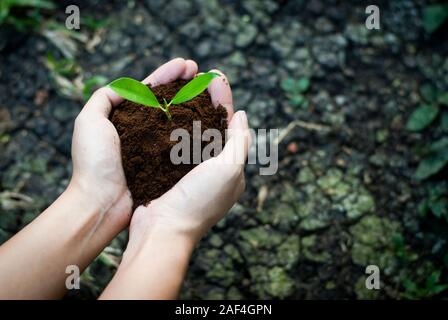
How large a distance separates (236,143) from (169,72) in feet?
1.52

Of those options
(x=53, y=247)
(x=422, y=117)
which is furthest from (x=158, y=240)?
(x=422, y=117)

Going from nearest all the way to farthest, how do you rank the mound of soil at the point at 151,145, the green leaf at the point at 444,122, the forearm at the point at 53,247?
the forearm at the point at 53,247
the mound of soil at the point at 151,145
the green leaf at the point at 444,122

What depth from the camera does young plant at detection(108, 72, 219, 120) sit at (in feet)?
5.05

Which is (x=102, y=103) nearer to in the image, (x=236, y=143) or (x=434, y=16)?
(x=236, y=143)

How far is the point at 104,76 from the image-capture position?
105 inches

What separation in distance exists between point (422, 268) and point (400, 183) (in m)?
0.46

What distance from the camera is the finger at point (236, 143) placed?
1.50m

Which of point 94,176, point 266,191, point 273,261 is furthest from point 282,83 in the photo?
point 94,176

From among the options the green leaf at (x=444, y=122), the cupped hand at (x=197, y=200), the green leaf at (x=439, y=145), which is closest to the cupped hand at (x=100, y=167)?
the cupped hand at (x=197, y=200)

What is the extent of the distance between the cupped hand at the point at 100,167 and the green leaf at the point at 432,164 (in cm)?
159

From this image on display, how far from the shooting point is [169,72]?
1783mm

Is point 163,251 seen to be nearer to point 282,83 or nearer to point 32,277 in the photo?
point 32,277

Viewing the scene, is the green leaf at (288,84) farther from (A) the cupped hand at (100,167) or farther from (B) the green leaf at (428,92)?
(A) the cupped hand at (100,167)

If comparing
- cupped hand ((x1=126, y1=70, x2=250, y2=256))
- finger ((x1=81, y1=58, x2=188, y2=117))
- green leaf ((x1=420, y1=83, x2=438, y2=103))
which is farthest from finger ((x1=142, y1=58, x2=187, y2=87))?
green leaf ((x1=420, y1=83, x2=438, y2=103))
